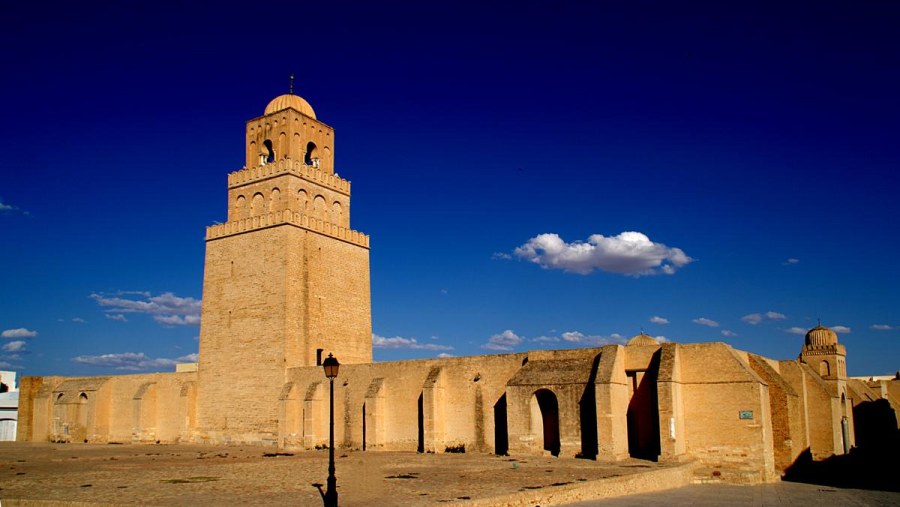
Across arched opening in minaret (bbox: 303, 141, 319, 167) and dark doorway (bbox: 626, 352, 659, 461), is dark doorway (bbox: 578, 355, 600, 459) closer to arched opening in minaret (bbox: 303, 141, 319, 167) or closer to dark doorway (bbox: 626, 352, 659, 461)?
dark doorway (bbox: 626, 352, 659, 461)

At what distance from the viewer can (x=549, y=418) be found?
24.0 m

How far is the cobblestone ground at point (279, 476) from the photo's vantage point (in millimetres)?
13336

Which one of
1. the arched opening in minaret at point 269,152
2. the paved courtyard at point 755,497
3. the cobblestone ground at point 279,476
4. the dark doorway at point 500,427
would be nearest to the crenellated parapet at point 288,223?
the arched opening in minaret at point 269,152

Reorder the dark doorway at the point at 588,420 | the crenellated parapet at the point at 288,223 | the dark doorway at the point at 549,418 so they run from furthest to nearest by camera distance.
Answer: the crenellated parapet at the point at 288,223 → the dark doorway at the point at 549,418 → the dark doorway at the point at 588,420

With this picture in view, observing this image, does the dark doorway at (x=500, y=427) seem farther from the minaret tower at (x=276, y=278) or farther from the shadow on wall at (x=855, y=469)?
the minaret tower at (x=276, y=278)

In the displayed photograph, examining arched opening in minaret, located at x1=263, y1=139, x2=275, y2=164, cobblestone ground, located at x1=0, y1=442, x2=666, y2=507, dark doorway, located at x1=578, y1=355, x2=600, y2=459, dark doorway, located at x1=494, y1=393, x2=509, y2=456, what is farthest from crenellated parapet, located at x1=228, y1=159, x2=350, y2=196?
dark doorway, located at x1=578, y1=355, x2=600, y2=459

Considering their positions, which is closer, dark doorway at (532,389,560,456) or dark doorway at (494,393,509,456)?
dark doorway at (494,393,509,456)

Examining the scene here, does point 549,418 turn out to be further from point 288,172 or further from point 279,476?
point 288,172

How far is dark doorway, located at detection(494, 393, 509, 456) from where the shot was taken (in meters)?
23.4

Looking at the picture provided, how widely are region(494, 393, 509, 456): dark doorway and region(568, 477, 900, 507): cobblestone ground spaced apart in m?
6.93

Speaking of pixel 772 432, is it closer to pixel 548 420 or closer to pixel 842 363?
pixel 548 420

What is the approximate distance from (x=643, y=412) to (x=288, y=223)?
51.5ft

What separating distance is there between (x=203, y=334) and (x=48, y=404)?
11208 mm

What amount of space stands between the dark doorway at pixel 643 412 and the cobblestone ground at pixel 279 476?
1.81 m
